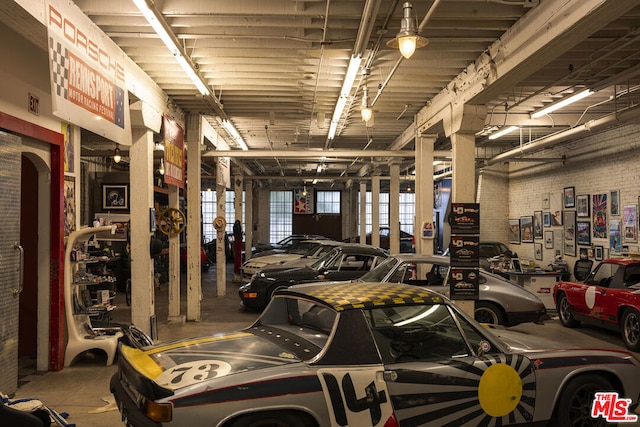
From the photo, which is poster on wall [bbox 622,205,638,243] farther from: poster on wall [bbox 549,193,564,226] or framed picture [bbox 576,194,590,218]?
poster on wall [bbox 549,193,564,226]

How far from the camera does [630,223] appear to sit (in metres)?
12.1

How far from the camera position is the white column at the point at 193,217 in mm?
10695

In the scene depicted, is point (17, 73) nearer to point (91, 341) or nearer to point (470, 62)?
point (91, 341)

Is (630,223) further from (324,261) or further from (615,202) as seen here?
(324,261)

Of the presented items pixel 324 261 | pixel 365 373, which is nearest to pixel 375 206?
pixel 324 261

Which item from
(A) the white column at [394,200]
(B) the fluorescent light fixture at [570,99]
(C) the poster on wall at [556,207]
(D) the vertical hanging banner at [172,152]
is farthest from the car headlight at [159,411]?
(C) the poster on wall at [556,207]

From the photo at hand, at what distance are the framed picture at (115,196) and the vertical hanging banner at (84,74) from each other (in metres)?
10.3

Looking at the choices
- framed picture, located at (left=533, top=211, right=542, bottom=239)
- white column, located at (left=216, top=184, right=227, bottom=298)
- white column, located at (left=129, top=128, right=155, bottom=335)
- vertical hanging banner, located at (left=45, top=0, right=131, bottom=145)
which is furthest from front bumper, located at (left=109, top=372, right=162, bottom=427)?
framed picture, located at (left=533, top=211, right=542, bottom=239)

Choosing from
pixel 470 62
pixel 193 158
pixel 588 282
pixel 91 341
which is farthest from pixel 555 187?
pixel 91 341

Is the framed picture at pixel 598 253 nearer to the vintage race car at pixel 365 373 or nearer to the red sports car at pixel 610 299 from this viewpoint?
the red sports car at pixel 610 299

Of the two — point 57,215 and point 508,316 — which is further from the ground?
point 57,215

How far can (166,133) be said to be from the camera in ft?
29.0

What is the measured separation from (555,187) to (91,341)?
13891 millimetres

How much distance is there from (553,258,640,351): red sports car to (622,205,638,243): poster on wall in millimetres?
3218
